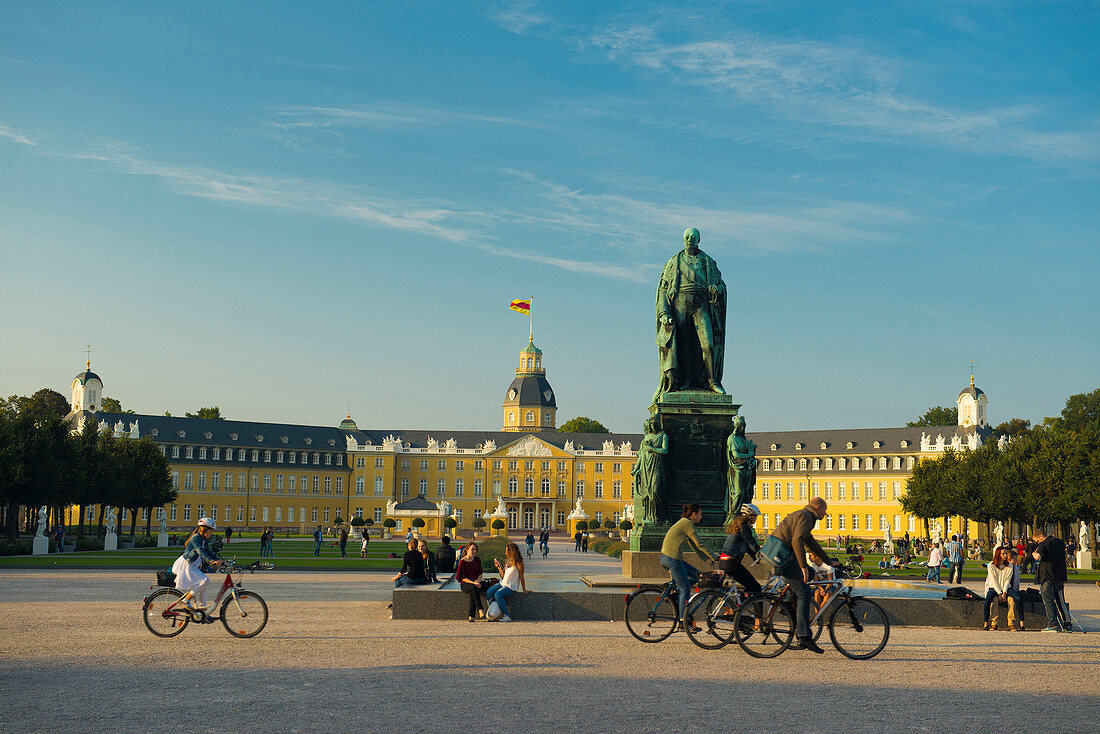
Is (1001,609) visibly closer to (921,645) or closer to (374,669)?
(921,645)

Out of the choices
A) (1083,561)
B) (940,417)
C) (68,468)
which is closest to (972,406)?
(940,417)

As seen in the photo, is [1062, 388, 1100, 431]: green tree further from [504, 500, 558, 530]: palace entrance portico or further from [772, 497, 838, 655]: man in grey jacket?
[772, 497, 838, 655]: man in grey jacket

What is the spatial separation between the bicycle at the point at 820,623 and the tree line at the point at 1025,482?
164 feet

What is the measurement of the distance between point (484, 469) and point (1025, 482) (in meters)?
94.1

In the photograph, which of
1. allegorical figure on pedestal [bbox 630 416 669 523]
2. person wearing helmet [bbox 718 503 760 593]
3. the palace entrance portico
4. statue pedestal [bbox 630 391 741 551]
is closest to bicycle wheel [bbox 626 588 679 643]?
person wearing helmet [bbox 718 503 760 593]

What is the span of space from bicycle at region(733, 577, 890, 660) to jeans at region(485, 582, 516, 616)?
5.69 m

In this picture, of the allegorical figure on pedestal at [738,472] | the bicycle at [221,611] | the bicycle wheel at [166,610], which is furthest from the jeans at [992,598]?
the bicycle wheel at [166,610]

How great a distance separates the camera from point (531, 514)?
15325cm

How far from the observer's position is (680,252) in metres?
21.3

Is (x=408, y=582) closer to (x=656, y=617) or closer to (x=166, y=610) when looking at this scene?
(x=166, y=610)

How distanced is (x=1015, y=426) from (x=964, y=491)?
59.0 metres

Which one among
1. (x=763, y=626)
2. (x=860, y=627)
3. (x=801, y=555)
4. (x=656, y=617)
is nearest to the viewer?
(x=801, y=555)

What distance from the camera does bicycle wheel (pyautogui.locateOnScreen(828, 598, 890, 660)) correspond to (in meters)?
13.7

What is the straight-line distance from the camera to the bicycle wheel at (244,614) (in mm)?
16172
